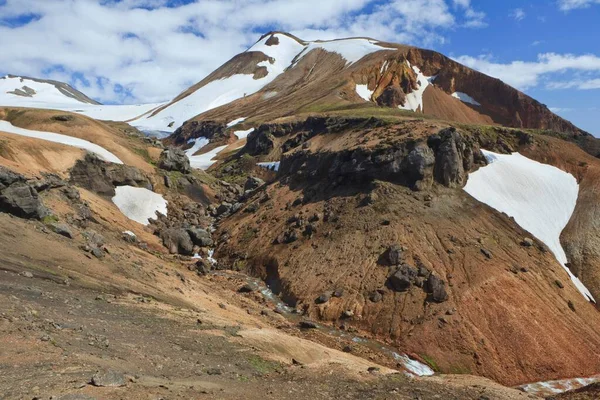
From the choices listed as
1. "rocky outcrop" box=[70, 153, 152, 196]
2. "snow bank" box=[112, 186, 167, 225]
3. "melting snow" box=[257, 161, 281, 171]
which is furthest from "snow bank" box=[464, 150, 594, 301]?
"rocky outcrop" box=[70, 153, 152, 196]

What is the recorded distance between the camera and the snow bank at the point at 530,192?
4516 cm

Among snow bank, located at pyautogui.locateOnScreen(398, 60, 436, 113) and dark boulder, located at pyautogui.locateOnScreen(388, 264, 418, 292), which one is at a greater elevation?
snow bank, located at pyautogui.locateOnScreen(398, 60, 436, 113)

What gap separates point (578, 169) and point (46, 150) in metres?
64.7

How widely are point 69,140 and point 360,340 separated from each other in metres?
51.3

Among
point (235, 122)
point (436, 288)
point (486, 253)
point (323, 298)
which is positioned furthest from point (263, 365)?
point (235, 122)

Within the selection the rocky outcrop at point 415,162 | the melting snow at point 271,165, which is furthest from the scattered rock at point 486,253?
the melting snow at point 271,165

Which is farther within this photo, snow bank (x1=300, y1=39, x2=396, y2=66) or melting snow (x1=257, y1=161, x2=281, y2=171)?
snow bank (x1=300, y1=39, x2=396, y2=66)

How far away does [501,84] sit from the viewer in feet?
419

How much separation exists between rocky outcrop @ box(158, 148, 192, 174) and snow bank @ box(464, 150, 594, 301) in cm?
4337

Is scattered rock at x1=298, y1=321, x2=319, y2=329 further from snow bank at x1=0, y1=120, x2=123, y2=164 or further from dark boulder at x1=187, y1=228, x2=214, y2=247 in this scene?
snow bank at x1=0, y1=120, x2=123, y2=164

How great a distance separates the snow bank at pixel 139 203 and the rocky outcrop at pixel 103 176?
0.99m

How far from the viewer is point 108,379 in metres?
10.5

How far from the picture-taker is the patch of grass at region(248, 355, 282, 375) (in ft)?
56.6

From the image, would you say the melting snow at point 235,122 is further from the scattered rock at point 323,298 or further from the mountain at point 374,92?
the scattered rock at point 323,298
